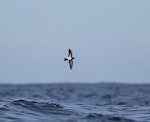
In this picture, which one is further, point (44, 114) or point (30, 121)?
point (44, 114)

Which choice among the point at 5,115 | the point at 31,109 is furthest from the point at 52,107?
the point at 5,115

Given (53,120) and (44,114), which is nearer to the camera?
(53,120)

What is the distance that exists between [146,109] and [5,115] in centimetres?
646

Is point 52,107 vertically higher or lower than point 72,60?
lower

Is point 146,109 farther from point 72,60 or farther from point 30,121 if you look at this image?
point 30,121

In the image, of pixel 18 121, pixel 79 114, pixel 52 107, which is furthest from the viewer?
pixel 52 107

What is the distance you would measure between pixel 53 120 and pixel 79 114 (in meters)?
1.84

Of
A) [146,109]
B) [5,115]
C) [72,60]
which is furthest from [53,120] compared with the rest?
[146,109]

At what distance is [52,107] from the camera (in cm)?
2370

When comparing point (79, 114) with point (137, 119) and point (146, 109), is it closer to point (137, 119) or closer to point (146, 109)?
point (137, 119)

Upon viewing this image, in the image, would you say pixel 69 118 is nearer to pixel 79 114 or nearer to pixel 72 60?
pixel 79 114

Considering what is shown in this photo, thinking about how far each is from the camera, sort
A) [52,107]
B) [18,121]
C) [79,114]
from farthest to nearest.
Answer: [52,107], [79,114], [18,121]

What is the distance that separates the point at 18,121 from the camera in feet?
66.6

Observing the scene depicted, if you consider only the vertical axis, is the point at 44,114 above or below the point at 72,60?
below
